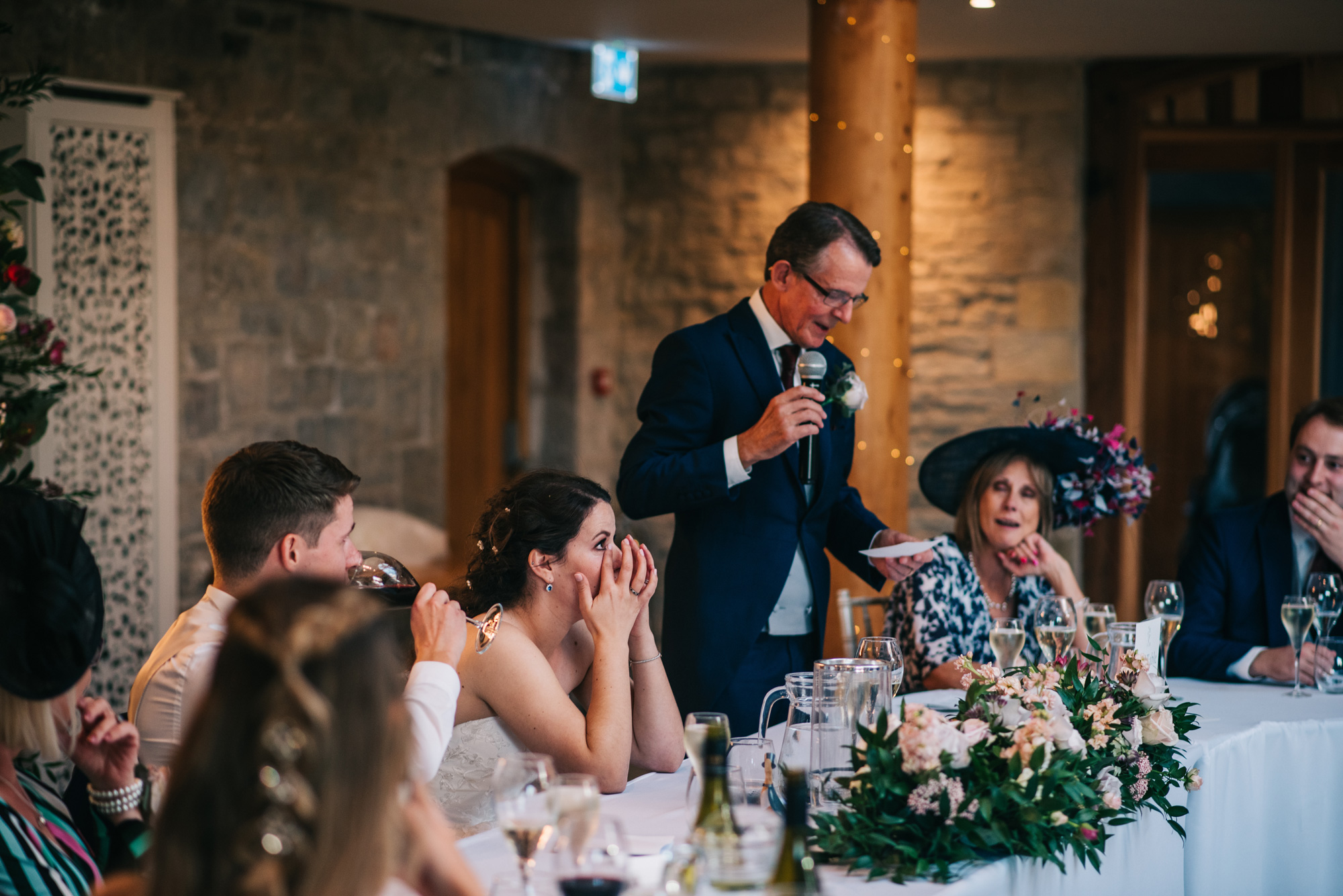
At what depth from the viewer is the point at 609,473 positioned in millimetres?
6500

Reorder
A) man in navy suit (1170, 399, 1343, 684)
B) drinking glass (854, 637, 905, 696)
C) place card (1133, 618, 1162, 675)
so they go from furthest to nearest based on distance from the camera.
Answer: man in navy suit (1170, 399, 1343, 684) → place card (1133, 618, 1162, 675) → drinking glass (854, 637, 905, 696)

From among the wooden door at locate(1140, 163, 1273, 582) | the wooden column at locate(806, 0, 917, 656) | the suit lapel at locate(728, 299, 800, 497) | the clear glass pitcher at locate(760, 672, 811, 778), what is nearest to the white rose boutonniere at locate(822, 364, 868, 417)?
the suit lapel at locate(728, 299, 800, 497)

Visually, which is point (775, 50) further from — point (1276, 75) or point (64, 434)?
point (64, 434)

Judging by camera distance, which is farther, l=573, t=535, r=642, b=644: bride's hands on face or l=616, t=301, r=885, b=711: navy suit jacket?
l=616, t=301, r=885, b=711: navy suit jacket

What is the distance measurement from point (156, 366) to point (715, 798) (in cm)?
373

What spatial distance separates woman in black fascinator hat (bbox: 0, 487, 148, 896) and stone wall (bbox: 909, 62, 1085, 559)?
15.5 feet

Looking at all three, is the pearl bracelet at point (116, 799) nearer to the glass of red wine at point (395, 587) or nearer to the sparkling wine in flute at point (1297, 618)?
the glass of red wine at point (395, 587)

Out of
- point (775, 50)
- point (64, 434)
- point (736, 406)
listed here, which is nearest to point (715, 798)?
point (736, 406)

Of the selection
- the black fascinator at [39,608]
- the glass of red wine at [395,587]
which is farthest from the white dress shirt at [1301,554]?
the black fascinator at [39,608]

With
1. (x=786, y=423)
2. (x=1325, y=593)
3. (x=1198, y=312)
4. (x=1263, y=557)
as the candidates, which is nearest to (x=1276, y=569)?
(x=1263, y=557)

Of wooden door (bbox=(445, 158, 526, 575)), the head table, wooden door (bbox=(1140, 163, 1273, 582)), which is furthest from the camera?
wooden door (bbox=(445, 158, 526, 575))

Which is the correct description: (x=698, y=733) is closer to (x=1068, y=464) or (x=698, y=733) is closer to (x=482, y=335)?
(x=1068, y=464)

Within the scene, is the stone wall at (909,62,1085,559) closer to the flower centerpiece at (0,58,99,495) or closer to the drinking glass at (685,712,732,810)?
the flower centerpiece at (0,58,99,495)

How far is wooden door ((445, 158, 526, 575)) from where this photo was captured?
6266 millimetres
